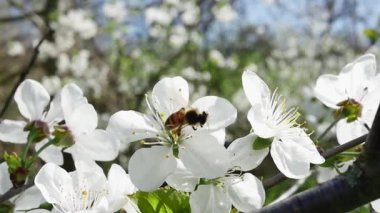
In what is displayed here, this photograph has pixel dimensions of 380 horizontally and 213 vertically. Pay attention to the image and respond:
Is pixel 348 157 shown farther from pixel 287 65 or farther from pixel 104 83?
pixel 287 65

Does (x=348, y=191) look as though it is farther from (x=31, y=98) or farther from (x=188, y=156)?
(x=31, y=98)

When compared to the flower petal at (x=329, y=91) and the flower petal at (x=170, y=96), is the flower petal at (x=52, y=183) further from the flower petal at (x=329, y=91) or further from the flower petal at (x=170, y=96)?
the flower petal at (x=329, y=91)


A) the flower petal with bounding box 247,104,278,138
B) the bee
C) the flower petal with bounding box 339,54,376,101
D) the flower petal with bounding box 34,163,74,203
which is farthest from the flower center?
the flower petal with bounding box 34,163,74,203

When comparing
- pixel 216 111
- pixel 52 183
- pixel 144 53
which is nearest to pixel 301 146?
pixel 216 111

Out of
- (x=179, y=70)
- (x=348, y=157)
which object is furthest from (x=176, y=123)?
(x=179, y=70)

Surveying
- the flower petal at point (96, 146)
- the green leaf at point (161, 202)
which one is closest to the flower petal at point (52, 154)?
the flower petal at point (96, 146)

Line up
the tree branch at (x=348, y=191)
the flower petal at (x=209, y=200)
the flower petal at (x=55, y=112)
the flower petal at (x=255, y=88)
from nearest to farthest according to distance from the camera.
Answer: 1. the tree branch at (x=348, y=191)
2. the flower petal at (x=209, y=200)
3. the flower petal at (x=255, y=88)
4. the flower petal at (x=55, y=112)

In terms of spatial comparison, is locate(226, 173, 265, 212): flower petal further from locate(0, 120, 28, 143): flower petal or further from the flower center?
locate(0, 120, 28, 143): flower petal

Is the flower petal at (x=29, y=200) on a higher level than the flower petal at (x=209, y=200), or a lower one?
lower
